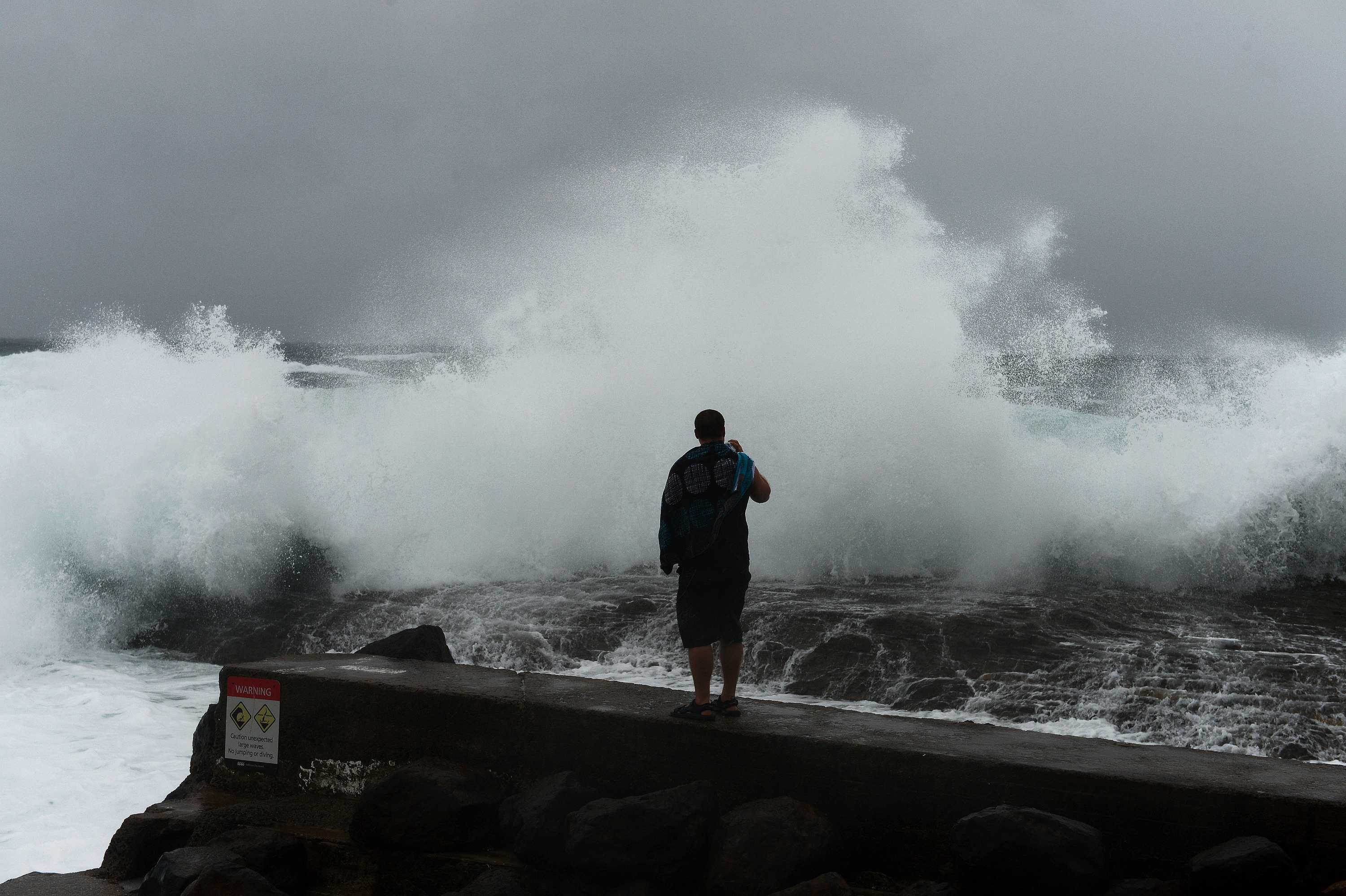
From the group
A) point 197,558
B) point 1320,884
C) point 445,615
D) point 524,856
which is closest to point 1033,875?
point 1320,884

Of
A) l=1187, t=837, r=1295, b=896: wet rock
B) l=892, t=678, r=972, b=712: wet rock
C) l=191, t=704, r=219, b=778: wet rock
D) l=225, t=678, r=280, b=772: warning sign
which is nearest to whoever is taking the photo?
l=1187, t=837, r=1295, b=896: wet rock

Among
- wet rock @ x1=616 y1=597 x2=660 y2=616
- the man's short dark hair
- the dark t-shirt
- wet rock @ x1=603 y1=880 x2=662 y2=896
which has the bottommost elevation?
wet rock @ x1=603 y1=880 x2=662 y2=896

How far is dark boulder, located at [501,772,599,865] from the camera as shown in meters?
3.70

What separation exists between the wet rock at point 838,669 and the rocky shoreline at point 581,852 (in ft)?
11.2

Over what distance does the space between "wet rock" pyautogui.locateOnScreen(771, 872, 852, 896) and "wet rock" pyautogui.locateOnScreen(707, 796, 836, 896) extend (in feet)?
0.36

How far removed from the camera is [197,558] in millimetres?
10406

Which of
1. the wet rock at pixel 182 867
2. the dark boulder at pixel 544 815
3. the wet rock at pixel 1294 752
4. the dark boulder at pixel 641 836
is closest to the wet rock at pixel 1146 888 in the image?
the dark boulder at pixel 641 836

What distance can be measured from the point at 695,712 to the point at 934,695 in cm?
350

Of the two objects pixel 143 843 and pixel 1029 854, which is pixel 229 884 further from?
pixel 1029 854

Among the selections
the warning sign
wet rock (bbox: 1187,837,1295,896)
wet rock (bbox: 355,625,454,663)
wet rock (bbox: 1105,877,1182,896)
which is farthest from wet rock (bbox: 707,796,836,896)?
the warning sign

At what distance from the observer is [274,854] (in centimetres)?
380

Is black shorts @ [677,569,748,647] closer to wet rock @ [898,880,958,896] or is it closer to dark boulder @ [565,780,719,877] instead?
dark boulder @ [565,780,719,877]

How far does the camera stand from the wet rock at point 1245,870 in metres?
3.02

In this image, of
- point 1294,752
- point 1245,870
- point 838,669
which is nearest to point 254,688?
point 1245,870
